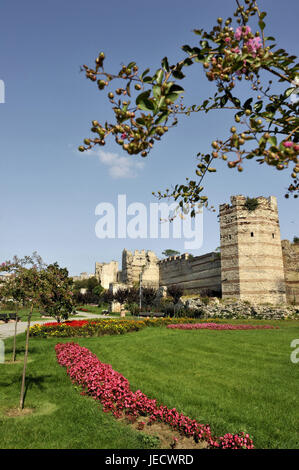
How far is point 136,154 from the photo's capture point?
192 cm

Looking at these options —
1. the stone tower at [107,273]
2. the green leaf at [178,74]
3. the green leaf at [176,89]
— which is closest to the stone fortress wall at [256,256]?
the green leaf at [178,74]

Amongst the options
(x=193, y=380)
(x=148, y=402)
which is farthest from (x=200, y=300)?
(x=148, y=402)

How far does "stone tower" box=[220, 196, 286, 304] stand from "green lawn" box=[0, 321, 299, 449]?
1363 centimetres

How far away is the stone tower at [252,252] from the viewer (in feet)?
85.4

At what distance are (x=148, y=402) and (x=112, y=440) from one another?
47.9 inches

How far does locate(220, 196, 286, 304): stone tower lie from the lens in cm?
2603

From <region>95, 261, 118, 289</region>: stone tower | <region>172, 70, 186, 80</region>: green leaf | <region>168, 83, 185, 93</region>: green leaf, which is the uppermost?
<region>95, 261, 118, 289</region>: stone tower

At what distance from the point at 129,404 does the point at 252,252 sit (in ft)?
74.8

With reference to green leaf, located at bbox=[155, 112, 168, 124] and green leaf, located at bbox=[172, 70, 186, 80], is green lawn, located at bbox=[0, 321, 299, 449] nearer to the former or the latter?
green leaf, located at bbox=[155, 112, 168, 124]

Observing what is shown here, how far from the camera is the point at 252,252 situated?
26.7 metres

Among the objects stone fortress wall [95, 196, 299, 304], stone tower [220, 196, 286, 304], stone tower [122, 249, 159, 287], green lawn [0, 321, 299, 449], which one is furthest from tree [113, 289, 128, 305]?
green lawn [0, 321, 299, 449]

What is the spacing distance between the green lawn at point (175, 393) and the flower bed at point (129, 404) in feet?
0.84

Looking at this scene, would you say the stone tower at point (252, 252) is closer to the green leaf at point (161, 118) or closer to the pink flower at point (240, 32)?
the pink flower at point (240, 32)

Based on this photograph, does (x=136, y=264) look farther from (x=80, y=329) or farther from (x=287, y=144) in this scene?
(x=287, y=144)
